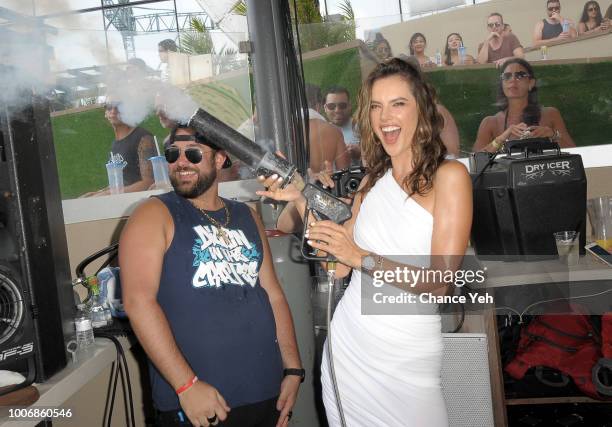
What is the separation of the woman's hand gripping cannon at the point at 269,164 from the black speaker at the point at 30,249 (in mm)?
467

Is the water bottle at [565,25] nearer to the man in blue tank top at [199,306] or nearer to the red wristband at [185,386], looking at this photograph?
the man in blue tank top at [199,306]

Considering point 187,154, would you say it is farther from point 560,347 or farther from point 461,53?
point 461,53

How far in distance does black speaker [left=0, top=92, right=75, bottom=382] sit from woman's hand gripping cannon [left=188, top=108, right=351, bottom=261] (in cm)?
47

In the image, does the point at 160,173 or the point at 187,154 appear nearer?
the point at 187,154

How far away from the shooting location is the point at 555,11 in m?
Result: 4.20

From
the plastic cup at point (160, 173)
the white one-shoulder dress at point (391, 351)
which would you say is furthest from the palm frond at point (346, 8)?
the white one-shoulder dress at point (391, 351)

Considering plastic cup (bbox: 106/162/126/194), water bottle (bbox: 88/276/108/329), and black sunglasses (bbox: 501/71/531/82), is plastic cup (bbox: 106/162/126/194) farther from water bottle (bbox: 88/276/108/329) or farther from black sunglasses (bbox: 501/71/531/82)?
black sunglasses (bbox: 501/71/531/82)

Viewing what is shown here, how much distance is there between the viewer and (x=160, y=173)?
3635 mm

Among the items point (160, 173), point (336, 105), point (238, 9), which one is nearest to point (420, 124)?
point (160, 173)

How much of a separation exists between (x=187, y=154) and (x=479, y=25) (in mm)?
3124

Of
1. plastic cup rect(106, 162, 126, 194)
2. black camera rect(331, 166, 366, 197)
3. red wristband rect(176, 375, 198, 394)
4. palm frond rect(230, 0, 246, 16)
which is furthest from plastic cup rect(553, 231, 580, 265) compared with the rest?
palm frond rect(230, 0, 246, 16)

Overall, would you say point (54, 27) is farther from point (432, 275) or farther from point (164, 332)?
Result: point (432, 275)

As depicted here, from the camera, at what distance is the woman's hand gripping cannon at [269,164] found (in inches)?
66.9

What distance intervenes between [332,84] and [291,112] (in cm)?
111
